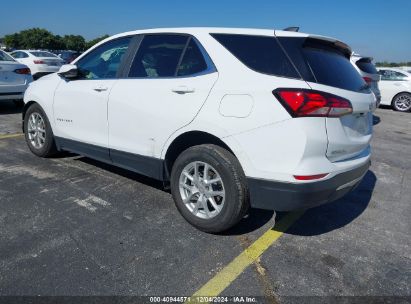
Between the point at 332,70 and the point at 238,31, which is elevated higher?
the point at 238,31

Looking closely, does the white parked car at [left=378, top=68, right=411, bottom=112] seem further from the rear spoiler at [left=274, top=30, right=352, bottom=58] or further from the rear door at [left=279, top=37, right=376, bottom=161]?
the rear door at [left=279, top=37, right=376, bottom=161]

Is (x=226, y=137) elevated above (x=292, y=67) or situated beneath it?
situated beneath

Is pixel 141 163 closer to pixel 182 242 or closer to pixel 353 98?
pixel 182 242

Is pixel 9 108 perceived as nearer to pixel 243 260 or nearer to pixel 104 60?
pixel 104 60

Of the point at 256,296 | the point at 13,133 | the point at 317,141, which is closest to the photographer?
the point at 256,296

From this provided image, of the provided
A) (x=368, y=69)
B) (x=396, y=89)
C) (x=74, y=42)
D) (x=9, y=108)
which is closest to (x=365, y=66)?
(x=368, y=69)

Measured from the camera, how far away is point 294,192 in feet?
9.14

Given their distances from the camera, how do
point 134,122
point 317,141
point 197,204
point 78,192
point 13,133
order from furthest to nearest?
point 13,133 < point 78,192 < point 134,122 < point 197,204 < point 317,141

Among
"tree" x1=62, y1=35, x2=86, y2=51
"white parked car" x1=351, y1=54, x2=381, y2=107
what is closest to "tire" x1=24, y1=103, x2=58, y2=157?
"white parked car" x1=351, y1=54, x2=381, y2=107

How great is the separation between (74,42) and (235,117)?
84.3m

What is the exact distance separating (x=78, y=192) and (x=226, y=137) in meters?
2.01

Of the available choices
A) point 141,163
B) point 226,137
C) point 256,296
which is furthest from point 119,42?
point 256,296

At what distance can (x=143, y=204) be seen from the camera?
12.7 feet

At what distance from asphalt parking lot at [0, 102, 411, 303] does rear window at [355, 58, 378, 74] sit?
5.84 metres
